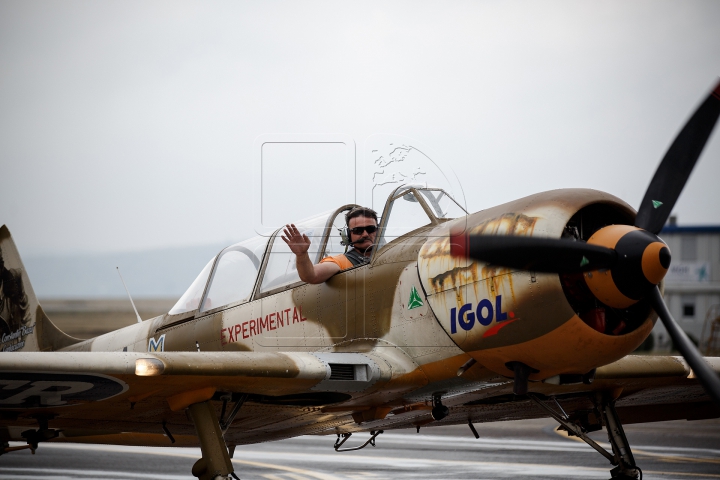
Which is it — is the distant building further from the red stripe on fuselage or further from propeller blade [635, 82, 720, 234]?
the red stripe on fuselage

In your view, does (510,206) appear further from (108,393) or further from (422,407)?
(108,393)

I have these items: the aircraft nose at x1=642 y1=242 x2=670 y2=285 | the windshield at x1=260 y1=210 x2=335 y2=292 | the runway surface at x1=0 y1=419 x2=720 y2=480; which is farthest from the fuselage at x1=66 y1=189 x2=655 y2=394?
the runway surface at x1=0 y1=419 x2=720 y2=480

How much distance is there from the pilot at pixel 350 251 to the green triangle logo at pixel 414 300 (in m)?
0.68

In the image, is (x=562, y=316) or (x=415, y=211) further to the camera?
(x=415, y=211)

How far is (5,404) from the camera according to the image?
5645mm

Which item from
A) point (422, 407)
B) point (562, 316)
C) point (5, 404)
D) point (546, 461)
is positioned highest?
point (562, 316)

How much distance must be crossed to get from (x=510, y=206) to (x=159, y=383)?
279 centimetres

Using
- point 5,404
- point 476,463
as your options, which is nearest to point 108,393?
point 5,404

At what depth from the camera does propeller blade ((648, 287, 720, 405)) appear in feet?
15.7

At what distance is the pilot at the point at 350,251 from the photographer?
6.10 meters

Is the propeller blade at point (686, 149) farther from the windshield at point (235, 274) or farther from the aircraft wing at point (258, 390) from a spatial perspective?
the windshield at point (235, 274)

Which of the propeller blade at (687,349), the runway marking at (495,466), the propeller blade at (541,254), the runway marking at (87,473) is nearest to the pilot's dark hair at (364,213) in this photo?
the propeller blade at (541,254)

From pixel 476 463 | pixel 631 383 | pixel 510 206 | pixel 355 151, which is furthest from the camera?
pixel 476 463

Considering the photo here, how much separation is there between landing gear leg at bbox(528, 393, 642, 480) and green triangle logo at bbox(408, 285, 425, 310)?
1455 mm
